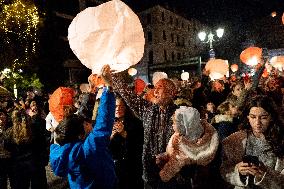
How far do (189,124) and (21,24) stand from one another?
18.4 m

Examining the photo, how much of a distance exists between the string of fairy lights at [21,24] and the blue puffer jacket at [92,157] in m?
16.2

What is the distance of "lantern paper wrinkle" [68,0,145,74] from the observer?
3.01 meters

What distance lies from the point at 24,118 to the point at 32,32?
15.9m

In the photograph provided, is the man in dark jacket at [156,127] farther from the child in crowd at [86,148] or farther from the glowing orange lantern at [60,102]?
the glowing orange lantern at [60,102]

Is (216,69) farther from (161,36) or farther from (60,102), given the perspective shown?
(161,36)

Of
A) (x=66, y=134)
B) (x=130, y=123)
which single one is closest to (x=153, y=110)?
(x=130, y=123)

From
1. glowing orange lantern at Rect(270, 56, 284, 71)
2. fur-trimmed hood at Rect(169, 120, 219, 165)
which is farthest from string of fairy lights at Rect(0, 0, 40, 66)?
fur-trimmed hood at Rect(169, 120, 219, 165)

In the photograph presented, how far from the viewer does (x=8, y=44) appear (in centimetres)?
1873

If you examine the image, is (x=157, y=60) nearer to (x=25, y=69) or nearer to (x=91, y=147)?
(x=25, y=69)

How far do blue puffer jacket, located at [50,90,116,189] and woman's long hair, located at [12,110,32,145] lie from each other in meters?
2.92

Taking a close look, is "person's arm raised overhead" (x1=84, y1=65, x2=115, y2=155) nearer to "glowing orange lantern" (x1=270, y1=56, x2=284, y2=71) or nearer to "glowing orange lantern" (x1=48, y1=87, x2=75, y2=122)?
"glowing orange lantern" (x1=48, y1=87, x2=75, y2=122)

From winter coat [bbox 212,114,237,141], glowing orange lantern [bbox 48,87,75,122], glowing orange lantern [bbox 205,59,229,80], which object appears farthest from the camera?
glowing orange lantern [bbox 205,59,229,80]

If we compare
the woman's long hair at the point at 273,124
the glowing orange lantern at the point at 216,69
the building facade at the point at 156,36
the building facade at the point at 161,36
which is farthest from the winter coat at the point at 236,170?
the building facade at the point at 161,36

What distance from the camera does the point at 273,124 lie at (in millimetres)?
3082
